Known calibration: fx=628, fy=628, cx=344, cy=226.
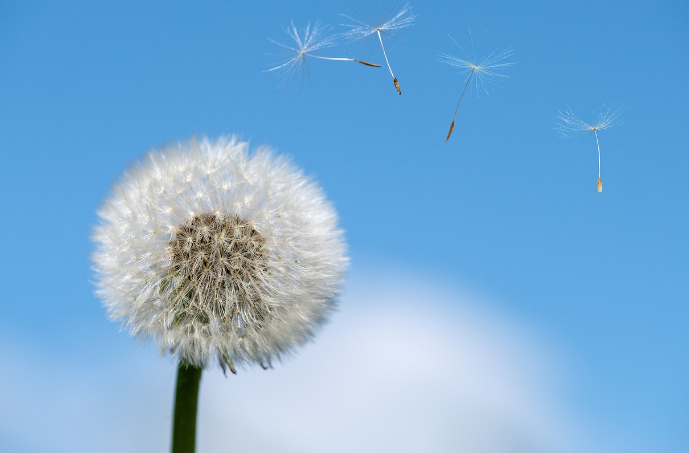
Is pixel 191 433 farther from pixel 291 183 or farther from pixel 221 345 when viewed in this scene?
pixel 291 183

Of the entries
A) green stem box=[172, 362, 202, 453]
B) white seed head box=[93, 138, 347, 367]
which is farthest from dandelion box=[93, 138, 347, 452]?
green stem box=[172, 362, 202, 453]

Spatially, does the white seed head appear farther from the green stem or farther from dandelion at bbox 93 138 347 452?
the green stem

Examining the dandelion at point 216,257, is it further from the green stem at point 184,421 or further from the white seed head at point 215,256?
the green stem at point 184,421

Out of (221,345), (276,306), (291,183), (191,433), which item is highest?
(291,183)

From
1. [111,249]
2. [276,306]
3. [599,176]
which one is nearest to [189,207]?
[111,249]

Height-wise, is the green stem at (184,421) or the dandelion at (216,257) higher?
the dandelion at (216,257)

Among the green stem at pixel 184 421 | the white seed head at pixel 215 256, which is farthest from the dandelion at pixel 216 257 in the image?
the green stem at pixel 184 421

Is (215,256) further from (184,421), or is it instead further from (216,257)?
(184,421)

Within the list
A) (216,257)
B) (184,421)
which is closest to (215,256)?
(216,257)
